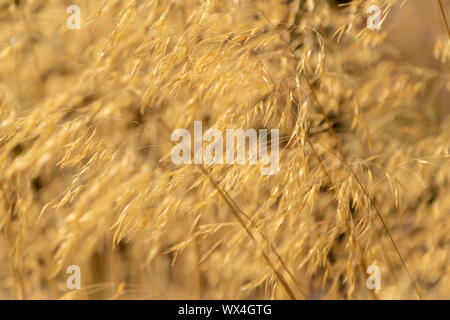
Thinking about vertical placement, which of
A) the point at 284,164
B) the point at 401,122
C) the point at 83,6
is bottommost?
the point at 284,164

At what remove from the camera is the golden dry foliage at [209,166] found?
100cm

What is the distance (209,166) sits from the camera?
1066mm

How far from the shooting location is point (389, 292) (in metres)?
1.24

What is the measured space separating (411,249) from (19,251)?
4.28 ft

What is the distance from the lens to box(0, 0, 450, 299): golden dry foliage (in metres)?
1.00

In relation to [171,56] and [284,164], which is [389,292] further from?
[171,56]

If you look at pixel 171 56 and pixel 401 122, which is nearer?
pixel 171 56

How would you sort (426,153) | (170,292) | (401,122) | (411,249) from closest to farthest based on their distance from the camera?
(426,153) → (411,249) → (170,292) → (401,122)

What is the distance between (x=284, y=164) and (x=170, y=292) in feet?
3.63

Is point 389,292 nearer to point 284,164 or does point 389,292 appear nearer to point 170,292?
point 284,164

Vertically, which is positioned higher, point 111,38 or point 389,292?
point 111,38

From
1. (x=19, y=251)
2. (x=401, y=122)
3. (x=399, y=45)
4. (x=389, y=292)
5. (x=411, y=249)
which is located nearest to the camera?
(x=19, y=251)

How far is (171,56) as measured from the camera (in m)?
0.99
